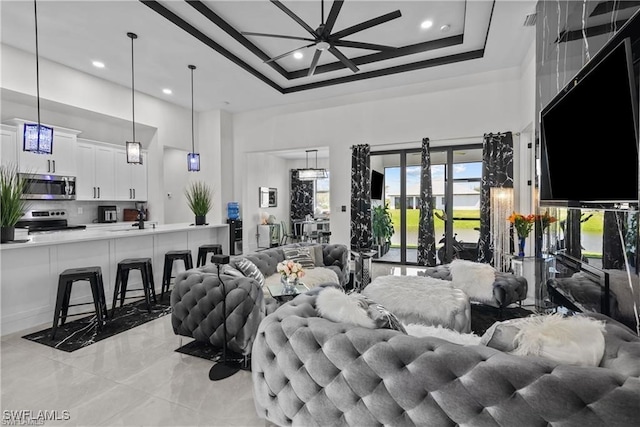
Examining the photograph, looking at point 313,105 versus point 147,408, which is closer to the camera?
point 147,408

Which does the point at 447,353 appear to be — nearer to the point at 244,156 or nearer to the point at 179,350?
the point at 179,350

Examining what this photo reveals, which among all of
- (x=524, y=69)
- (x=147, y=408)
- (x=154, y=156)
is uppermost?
(x=524, y=69)

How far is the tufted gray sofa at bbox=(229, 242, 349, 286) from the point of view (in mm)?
4105

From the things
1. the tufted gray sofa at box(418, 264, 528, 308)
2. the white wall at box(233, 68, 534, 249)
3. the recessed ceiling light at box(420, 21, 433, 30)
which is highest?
the recessed ceiling light at box(420, 21, 433, 30)

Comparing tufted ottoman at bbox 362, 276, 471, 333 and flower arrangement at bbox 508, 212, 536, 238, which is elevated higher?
flower arrangement at bbox 508, 212, 536, 238

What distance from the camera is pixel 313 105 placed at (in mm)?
6805

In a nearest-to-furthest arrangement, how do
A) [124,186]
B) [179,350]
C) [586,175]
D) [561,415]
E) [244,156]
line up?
[561,415], [586,175], [179,350], [124,186], [244,156]

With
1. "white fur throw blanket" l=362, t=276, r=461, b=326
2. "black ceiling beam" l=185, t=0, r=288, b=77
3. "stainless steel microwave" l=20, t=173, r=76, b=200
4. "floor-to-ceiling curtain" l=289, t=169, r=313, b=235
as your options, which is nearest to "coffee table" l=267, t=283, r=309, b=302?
"white fur throw blanket" l=362, t=276, r=461, b=326

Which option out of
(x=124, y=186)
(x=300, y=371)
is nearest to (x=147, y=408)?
(x=300, y=371)

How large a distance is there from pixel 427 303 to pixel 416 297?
0.13m

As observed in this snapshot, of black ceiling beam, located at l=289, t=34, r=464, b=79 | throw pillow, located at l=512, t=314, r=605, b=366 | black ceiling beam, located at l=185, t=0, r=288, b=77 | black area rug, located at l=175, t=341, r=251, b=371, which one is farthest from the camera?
black ceiling beam, located at l=289, t=34, r=464, b=79

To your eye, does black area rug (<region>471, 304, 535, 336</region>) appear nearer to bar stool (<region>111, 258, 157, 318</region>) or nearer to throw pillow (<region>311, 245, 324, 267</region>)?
throw pillow (<region>311, 245, 324, 267</region>)

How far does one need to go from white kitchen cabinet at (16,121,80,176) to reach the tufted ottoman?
562cm

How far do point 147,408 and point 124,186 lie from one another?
549 centimetres
